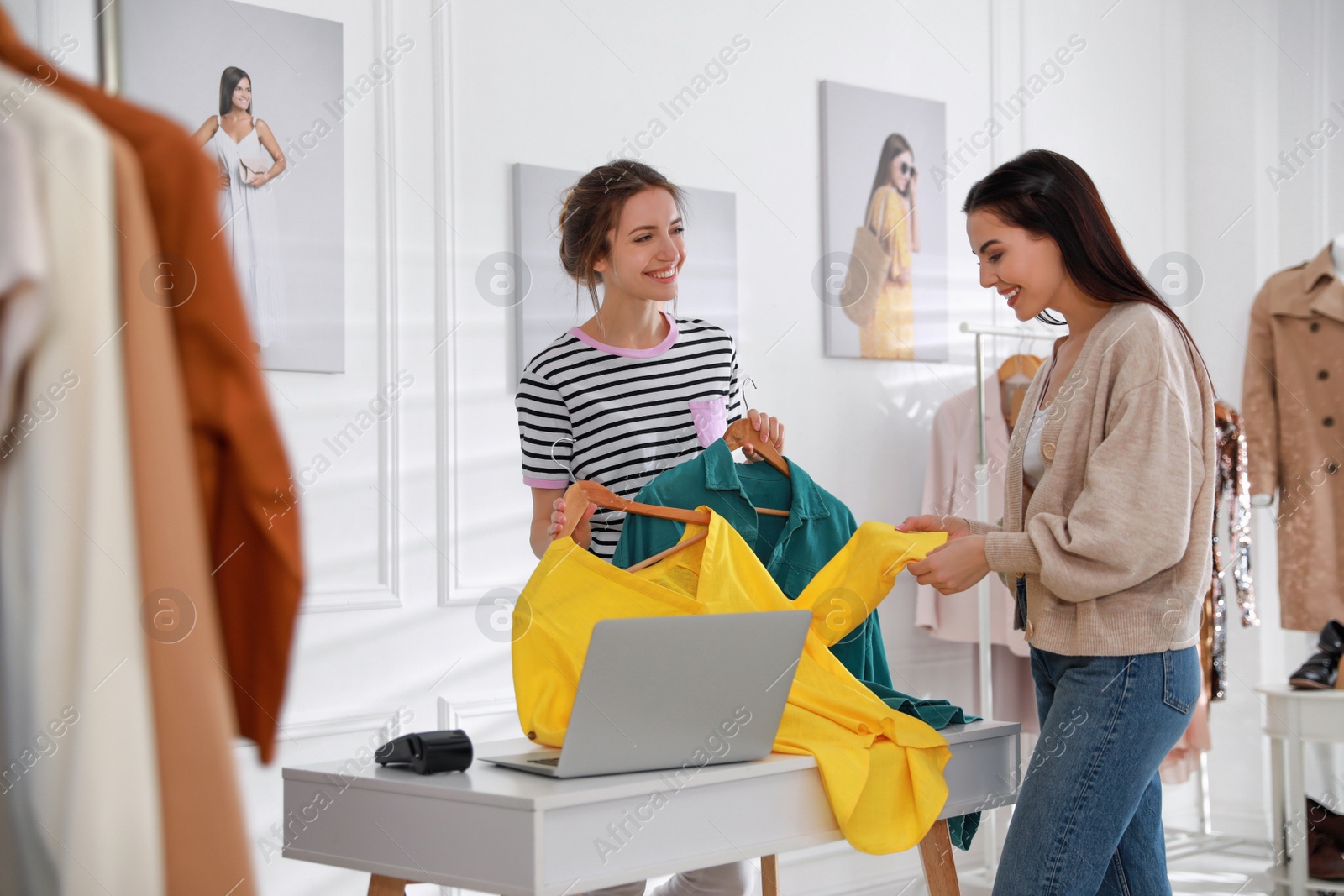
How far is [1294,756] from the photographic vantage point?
3.27 m

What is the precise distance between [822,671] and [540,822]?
0.56 m

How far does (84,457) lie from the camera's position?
2.60 feet

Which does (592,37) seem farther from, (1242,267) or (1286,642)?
(1286,642)

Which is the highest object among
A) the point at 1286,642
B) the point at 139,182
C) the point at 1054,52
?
the point at 1054,52

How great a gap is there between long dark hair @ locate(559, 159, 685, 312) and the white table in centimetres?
111

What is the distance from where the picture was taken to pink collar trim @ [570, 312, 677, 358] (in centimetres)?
227

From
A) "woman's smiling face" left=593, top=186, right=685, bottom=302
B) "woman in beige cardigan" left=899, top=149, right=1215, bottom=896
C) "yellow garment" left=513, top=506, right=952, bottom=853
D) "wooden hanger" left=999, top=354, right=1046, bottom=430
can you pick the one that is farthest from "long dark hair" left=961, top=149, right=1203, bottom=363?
"wooden hanger" left=999, top=354, right=1046, bottom=430

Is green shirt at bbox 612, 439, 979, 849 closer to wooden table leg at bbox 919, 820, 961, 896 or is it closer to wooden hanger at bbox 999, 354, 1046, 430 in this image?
wooden table leg at bbox 919, 820, 961, 896

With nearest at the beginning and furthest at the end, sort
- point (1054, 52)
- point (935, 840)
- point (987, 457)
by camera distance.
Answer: point (935, 840)
point (987, 457)
point (1054, 52)

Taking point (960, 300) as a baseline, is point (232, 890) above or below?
below

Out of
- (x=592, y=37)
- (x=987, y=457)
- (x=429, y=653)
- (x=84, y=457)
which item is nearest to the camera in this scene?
(x=84, y=457)

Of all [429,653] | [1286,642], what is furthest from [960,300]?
[429,653]

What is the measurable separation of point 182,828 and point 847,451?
2987mm

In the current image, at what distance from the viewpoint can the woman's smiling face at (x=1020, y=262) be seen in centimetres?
171
